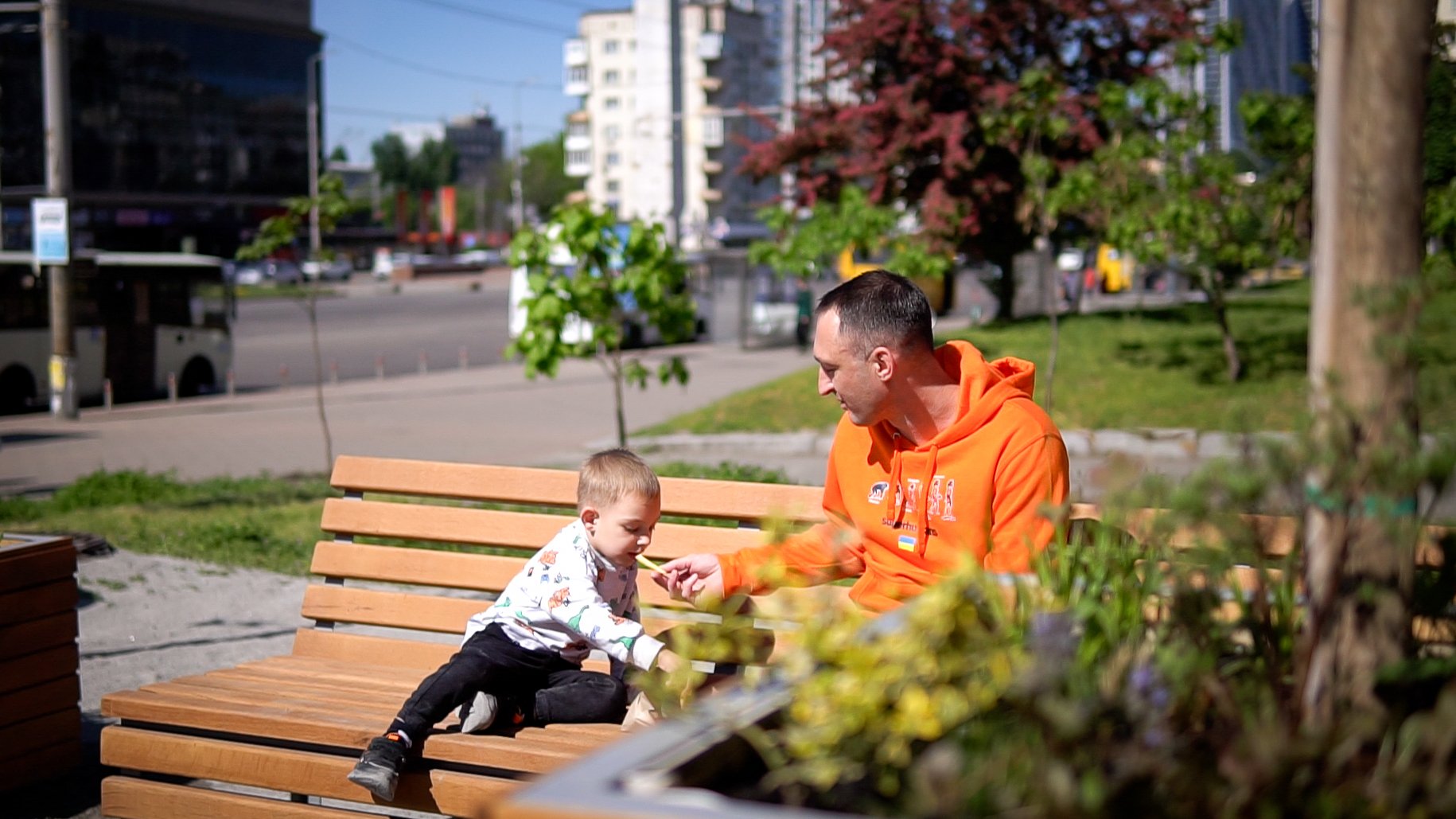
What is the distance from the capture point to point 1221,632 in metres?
2.29

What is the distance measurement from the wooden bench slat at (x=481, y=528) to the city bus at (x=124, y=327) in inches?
718

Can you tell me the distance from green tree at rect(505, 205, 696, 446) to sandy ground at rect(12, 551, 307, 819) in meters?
2.70

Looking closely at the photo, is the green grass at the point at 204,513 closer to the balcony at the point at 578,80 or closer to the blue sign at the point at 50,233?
the blue sign at the point at 50,233

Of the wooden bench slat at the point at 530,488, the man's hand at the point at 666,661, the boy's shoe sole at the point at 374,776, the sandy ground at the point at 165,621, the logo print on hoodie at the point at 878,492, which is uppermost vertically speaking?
the logo print on hoodie at the point at 878,492

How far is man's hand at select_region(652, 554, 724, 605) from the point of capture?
3.84 metres

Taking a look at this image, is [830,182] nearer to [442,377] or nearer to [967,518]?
[442,377]

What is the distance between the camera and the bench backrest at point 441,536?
437cm

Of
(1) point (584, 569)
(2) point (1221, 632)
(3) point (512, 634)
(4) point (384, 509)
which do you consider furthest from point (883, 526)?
(4) point (384, 509)

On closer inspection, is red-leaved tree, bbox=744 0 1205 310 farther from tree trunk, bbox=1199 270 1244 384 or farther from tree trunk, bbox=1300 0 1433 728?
tree trunk, bbox=1300 0 1433 728

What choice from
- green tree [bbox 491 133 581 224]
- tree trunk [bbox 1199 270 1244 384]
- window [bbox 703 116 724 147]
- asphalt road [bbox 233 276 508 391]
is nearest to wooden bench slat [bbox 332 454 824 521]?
tree trunk [bbox 1199 270 1244 384]

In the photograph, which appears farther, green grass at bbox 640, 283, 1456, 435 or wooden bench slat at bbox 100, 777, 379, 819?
green grass at bbox 640, 283, 1456, 435

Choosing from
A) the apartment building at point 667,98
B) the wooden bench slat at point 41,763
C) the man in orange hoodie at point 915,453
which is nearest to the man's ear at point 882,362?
the man in orange hoodie at point 915,453

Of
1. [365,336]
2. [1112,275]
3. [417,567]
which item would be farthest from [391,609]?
[1112,275]

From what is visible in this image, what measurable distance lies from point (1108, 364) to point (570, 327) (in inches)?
363
